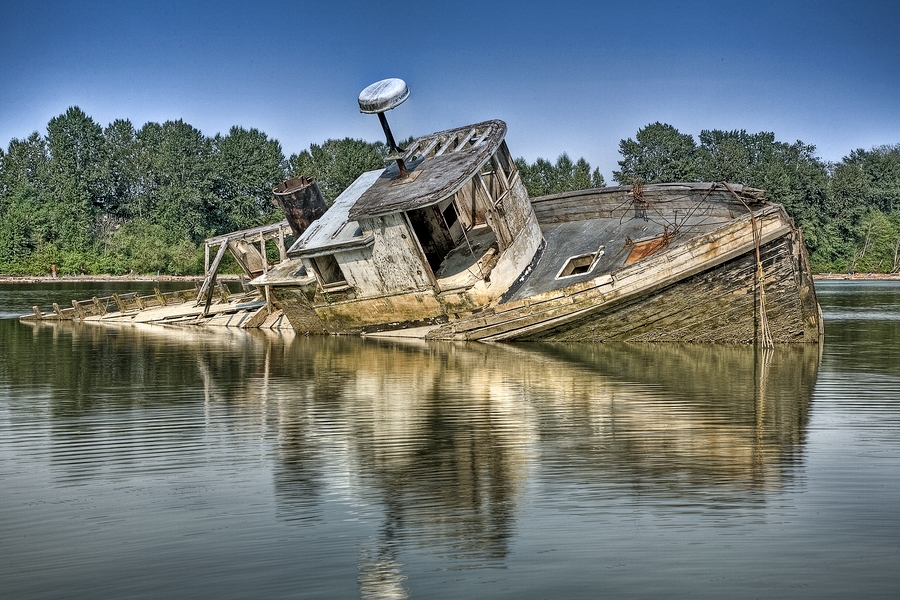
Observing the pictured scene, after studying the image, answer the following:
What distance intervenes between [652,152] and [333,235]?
5877cm

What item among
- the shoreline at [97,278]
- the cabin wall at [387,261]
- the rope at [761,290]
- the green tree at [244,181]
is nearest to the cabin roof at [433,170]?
the cabin wall at [387,261]

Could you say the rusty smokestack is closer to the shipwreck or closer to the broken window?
the shipwreck

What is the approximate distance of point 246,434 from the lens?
10633 millimetres

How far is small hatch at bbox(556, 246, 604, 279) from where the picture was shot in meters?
20.6

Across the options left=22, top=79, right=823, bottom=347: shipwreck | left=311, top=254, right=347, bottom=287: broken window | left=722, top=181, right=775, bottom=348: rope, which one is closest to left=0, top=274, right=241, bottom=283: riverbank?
left=22, top=79, right=823, bottom=347: shipwreck

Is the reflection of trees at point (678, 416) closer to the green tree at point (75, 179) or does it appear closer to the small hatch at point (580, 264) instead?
the small hatch at point (580, 264)

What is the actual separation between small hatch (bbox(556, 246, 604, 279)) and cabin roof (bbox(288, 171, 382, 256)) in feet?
13.3

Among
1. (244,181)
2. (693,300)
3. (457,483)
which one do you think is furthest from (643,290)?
(244,181)

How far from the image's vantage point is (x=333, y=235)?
71.1 feet

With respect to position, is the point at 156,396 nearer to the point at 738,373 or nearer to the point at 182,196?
the point at 738,373

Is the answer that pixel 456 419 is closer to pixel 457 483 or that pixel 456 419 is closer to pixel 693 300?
pixel 457 483

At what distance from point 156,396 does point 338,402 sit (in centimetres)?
255

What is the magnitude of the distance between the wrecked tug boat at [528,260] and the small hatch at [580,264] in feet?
0.09

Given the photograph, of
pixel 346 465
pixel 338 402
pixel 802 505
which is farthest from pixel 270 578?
pixel 338 402
